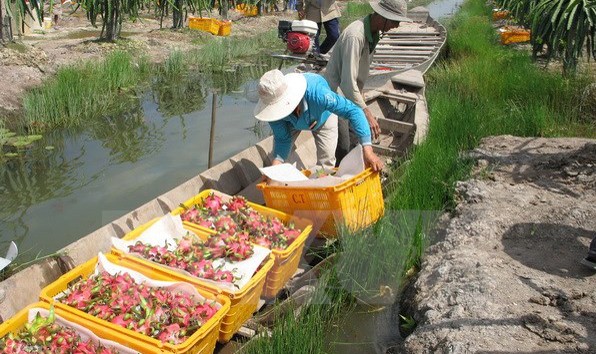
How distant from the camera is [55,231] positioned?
4.87m

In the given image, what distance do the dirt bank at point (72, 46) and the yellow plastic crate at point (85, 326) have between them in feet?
16.4

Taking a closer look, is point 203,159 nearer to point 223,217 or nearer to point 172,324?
point 223,217

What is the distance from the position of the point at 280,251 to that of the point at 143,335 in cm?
97

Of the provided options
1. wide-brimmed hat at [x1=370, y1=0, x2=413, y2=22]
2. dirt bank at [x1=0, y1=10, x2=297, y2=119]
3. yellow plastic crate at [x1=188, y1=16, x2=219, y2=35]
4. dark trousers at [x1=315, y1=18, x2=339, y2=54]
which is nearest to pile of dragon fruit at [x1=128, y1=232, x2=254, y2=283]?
wide-brimmed hat at [x1=370, y1=0, x2=413, y2=22]

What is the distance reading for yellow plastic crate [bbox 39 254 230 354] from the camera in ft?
8.23

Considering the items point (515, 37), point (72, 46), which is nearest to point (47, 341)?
point (72, 46)

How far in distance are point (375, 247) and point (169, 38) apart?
429 inches

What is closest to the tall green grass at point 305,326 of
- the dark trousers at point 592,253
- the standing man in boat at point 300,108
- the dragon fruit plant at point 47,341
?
the dragon fruit plant at point 47,341

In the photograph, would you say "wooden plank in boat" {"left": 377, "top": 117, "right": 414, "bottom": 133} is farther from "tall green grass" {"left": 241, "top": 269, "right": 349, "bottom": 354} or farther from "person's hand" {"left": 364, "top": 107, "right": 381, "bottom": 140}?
"tall green grass" {"left": 241, "top": 269, "right": 349, "bottom": 354}

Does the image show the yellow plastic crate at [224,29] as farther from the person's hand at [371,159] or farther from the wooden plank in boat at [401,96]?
the person's hand at [371,159]

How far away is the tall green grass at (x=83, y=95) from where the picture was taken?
7023 millimetres

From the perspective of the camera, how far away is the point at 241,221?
142 inches

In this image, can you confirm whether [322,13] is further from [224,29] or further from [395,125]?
[224,29]

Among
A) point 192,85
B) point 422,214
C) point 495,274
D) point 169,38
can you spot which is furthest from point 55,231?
point 169,38
